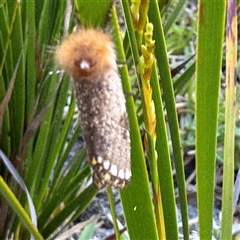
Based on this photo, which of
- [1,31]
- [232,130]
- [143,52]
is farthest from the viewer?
[1,31]

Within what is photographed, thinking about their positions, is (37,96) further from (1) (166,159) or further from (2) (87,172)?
(1) (166,159)

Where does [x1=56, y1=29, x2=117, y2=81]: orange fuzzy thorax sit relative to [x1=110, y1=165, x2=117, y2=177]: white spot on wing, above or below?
above

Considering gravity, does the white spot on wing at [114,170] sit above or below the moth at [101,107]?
below

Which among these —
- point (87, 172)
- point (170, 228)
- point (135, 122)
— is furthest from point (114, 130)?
point (87, 172)

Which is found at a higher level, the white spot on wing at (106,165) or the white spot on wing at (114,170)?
the white spot on wing at (106,165)

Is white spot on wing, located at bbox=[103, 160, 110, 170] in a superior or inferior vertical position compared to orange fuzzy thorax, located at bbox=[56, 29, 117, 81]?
inferior
